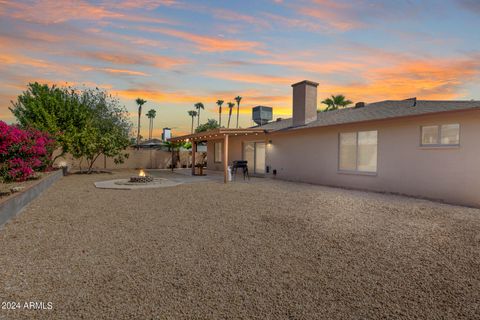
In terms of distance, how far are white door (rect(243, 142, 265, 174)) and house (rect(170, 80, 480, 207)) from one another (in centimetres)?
→ 75

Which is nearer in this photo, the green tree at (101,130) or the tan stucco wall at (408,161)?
the tan stucco wall at (408,161)

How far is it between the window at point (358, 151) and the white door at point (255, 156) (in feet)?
19.3

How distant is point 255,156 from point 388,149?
8.67 m

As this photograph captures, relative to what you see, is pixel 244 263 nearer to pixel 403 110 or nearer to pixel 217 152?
pixel 403 110

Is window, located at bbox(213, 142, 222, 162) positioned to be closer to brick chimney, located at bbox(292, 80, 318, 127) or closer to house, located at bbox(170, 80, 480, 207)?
house, located at bbox(170, 80, 480, 207)

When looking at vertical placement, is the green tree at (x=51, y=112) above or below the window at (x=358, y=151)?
above

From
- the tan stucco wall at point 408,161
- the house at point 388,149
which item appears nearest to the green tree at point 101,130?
the house at point 388,149

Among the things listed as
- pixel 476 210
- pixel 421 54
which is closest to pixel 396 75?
pixel 421 54

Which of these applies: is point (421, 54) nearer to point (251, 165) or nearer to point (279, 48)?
point (279, 48)

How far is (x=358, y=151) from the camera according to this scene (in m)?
11.1

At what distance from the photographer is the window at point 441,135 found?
8.33 meters

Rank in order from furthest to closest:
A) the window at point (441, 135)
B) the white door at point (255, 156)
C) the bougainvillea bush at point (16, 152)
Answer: the white door at point (255, 156), the bougainvillea bush at point (16, 152), the window at point (441, 135)

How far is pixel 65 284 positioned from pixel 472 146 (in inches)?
411

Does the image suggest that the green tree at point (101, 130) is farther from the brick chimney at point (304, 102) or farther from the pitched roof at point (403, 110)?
the pitched roof at point (403, 110)
